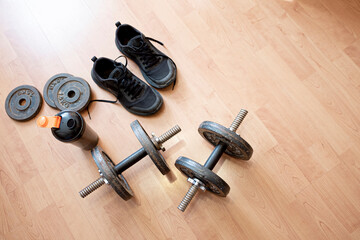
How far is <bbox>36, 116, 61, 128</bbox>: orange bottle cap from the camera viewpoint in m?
1.04

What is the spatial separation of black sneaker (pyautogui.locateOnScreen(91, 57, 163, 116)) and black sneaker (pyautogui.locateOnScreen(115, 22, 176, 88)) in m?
0.07

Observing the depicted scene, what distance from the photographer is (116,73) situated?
4.45ft

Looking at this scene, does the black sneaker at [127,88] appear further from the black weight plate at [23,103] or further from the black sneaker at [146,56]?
the black weight plate at [23,103]

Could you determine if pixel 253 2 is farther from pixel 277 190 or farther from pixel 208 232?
pixel 208 232

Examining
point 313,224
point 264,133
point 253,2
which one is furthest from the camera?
point 253,2

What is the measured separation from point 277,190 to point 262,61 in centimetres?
67

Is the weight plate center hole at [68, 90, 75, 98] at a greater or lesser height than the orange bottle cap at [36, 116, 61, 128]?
lesser

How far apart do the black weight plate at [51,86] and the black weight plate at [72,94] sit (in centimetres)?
4

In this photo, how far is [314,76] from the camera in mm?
1438

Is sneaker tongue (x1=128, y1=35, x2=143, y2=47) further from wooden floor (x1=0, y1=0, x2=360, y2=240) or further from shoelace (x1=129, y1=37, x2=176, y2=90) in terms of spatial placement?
wooden floor (x1=0, y1=0, x2=360, y2=240)

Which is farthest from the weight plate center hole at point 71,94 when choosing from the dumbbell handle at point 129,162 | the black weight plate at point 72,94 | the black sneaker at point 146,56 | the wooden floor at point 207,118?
the dumbbell handle at point 129,162

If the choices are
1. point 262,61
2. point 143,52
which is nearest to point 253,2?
point 262,61

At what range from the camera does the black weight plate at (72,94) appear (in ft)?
4.56

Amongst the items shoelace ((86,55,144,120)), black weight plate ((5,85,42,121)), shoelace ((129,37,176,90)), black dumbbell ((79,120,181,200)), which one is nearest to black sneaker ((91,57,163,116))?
shoelace ((86,55,144,120))
